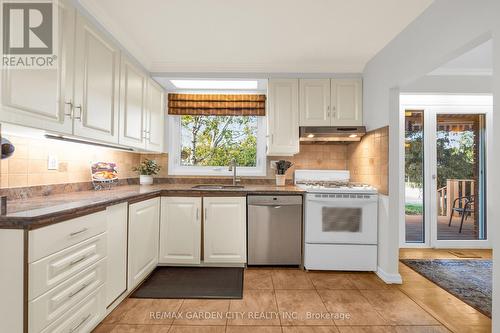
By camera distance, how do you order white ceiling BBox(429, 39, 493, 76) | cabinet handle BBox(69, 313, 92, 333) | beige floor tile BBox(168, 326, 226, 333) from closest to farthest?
cabinet handle BBox(69, 313, 92, 333) → beige floor tile BBox(168, 326, 226, 333) → white ceiling BBox(429, 39, 493, 76)

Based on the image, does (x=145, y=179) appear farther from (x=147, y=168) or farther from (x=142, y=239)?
(x=142, y=239)

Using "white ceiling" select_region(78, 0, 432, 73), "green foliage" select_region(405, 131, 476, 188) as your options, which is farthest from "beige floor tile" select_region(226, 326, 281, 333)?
"green foliage" select_region(405, 131, 476, 188)

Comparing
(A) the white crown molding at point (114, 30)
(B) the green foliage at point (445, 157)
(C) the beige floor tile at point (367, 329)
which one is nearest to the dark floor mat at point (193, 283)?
(C) the beige floor tile at point (367, 329)

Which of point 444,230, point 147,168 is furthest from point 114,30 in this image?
point 444,230

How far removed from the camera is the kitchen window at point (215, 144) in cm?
348

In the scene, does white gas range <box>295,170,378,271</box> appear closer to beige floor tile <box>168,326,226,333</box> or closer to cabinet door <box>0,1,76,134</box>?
beige floor tile <box>168,326,226,333</box>

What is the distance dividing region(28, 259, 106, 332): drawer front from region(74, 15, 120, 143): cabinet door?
3.10 feet

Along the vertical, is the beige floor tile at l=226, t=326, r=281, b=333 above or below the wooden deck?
below

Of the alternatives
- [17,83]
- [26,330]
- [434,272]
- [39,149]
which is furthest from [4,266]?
[434,272]

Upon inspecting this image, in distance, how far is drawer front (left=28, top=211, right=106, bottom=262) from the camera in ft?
3.84

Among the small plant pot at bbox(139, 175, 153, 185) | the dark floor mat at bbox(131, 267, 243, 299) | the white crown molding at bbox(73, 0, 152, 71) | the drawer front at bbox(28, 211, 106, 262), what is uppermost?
the white crown molding at bbox(73, 0, 152, 71)

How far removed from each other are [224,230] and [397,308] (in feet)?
5.61

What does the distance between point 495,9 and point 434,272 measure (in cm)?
251

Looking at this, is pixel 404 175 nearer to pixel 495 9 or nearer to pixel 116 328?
pixel 495 9
